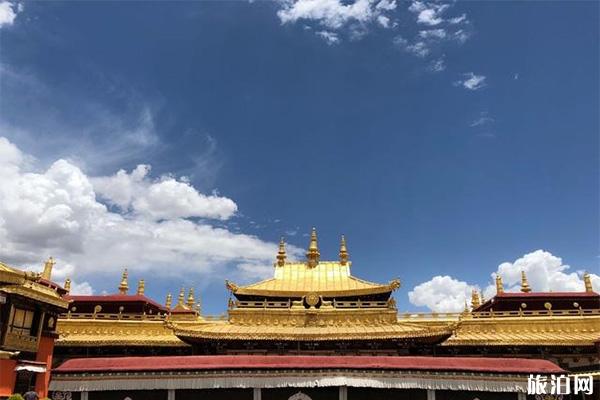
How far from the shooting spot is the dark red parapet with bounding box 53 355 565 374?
18.7 metres

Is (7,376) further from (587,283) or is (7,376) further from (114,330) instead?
(587,283)

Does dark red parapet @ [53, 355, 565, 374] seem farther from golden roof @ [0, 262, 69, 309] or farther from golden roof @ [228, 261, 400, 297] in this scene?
golden roof @ [228, 261, 400, 297]

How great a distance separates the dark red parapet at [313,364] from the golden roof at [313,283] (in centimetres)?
950

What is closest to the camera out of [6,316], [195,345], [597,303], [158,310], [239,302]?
[6,316]

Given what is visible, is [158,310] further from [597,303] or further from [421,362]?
[597,303]

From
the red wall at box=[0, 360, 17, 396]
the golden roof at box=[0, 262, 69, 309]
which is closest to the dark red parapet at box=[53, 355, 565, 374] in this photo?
the red wall at box=[0, 360, 17, 396]

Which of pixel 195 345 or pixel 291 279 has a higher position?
pixel 291 279

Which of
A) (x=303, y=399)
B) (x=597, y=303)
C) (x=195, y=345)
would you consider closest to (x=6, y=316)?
(x=195, y=345)

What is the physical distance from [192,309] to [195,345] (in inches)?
387

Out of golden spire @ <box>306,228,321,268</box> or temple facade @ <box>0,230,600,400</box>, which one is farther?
golden spire @ <box>306,228,321,268</box>

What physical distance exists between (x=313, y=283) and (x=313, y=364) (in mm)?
12415

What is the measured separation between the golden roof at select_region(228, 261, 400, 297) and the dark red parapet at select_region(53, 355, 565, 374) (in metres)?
9.50

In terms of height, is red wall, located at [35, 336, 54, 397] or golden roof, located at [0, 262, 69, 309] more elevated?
golden roof, located at [0, 262, 69, 309]

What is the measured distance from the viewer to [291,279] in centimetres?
3170
